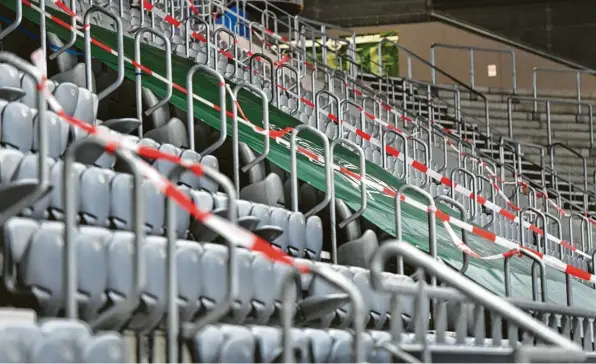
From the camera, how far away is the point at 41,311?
289 cm

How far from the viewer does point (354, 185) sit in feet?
16.5

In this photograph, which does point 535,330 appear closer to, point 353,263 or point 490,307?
point 490,307

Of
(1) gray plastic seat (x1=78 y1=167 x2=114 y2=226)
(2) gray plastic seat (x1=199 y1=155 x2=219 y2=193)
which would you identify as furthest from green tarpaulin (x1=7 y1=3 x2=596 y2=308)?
(1) gray plastic seat (x1=78 y1=167 x2=114 y2=226)

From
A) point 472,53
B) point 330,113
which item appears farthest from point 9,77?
point 472,53

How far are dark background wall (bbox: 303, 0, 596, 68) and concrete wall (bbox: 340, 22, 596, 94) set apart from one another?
138 millimetres

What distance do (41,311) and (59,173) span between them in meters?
0.51

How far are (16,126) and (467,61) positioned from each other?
354 inches

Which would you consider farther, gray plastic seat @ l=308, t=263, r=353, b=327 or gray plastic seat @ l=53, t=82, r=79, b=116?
gray plastic seat @ l=53, t=82, r=79, b=116

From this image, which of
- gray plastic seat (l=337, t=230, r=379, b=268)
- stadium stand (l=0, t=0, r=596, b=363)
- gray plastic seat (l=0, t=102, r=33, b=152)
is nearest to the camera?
stadium stand (l=0, t=0, r=596, b=363)

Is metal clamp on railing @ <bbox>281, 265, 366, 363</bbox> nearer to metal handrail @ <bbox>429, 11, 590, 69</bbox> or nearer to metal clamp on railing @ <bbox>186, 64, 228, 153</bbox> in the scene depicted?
metal clamp on railing @ <bbox>186, 64, 228, 153</bbox>

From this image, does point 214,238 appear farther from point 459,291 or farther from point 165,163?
point 459,291

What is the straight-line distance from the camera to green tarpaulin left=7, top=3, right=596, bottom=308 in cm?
475

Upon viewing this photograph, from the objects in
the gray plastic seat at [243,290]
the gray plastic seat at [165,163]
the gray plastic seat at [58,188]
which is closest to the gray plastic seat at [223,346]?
the gray plastic seat at [243,290]

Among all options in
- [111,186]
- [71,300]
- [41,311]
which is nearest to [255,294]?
[111,186]
